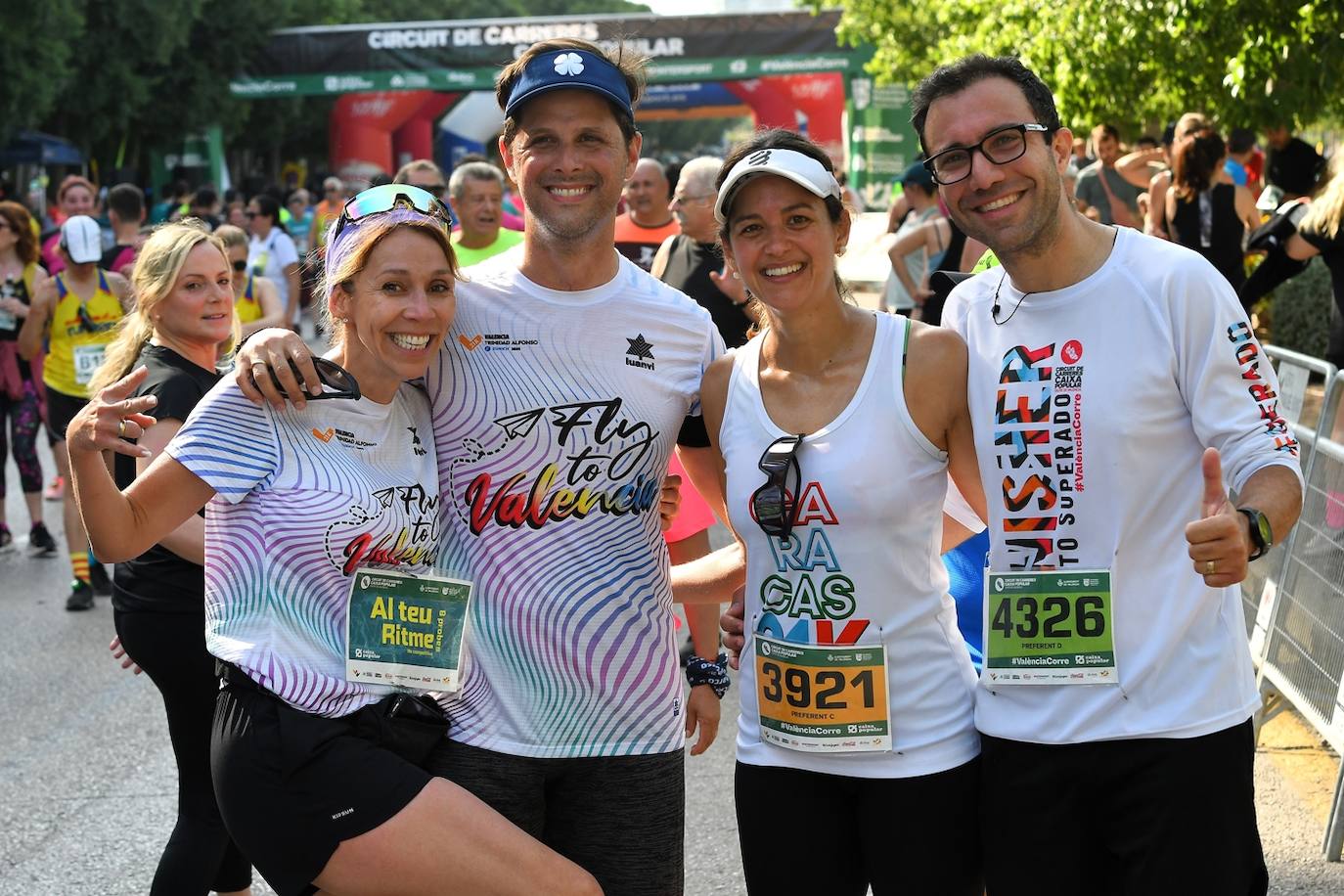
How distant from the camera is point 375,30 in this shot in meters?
35.1

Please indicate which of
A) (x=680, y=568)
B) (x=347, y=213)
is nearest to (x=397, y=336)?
(x=347, y=213)

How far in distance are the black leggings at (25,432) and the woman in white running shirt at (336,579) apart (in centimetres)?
718

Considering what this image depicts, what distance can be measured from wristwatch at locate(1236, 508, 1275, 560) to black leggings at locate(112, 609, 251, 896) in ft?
8.32

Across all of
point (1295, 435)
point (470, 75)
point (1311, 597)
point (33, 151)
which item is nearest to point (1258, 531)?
point (1311, 597)

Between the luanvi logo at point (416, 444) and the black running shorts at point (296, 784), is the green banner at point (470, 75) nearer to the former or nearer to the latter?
the luanvi logo at point (416, 444)

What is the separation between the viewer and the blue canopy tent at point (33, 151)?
3106 centimetres

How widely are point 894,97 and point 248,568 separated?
85.6 ft

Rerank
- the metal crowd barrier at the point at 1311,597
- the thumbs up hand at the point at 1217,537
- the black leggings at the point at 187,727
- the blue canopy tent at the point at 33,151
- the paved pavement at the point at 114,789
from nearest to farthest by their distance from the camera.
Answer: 1. the thumbs up hand at the point at 1217,537
2. the black leggings at the point at 187,727
3. the paved pavement at the point at 114,789
4. the metal crowd barrier at the point at 1311,597
5. the blue canopy tent at the point at 33,151

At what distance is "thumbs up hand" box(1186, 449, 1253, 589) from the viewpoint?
7.88ft

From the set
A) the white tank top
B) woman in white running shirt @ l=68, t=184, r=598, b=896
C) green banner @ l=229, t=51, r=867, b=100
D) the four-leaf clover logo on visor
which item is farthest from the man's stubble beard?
green banner @ l=229, t=51, r=867, b=100

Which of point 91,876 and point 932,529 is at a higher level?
point 932,529

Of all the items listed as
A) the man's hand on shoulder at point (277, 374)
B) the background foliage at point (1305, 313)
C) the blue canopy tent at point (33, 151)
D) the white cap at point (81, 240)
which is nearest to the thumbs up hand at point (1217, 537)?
the man's hand on shoulder at point (277, 374)

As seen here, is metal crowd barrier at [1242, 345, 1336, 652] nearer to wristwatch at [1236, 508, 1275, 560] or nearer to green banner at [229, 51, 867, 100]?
wristwatch at [1236, 508, 1275, 560]

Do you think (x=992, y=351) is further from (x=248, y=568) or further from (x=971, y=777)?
(x=248, y=568)
